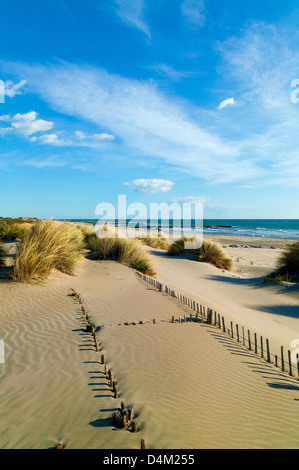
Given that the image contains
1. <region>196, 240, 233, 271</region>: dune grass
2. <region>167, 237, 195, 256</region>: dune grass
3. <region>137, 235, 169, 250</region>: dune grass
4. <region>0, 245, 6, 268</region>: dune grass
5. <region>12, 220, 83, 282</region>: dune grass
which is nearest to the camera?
<region>12, 220, 83, 282</region>: dune grass

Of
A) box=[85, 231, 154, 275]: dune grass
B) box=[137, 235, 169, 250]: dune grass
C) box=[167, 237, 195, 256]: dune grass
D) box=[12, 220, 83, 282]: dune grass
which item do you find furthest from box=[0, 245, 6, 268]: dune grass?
box=[137, 235, 169, 250]: dune grass

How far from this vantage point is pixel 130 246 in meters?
13.2

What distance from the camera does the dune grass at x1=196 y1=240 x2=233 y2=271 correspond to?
55.4ft

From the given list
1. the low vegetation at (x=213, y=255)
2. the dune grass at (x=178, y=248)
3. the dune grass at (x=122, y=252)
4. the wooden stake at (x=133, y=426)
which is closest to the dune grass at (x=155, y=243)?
the dune grass at (x=178, y=248)

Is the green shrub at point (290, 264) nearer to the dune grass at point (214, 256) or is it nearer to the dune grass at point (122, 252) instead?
the dune grass at point (214, 256)

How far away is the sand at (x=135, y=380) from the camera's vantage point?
8.14 feet

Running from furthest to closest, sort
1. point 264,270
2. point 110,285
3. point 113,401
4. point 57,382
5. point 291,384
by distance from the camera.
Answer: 1. point 264,270
2. point 110,285
3. point 291,384
4. point 57,382
5. point 113,401

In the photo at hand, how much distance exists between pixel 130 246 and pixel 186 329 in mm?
8099

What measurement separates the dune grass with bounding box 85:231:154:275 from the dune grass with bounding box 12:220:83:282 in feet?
7.55

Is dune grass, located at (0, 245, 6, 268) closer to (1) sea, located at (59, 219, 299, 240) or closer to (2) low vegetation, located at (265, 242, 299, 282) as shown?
(2) low vegetation, located at (265, 242, 299, 282)

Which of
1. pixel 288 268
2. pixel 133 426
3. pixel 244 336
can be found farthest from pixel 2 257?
pixel 288 268

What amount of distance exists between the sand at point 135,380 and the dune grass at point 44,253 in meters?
0.80

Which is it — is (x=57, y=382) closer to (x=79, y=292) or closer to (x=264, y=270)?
(x=79, y=292)
